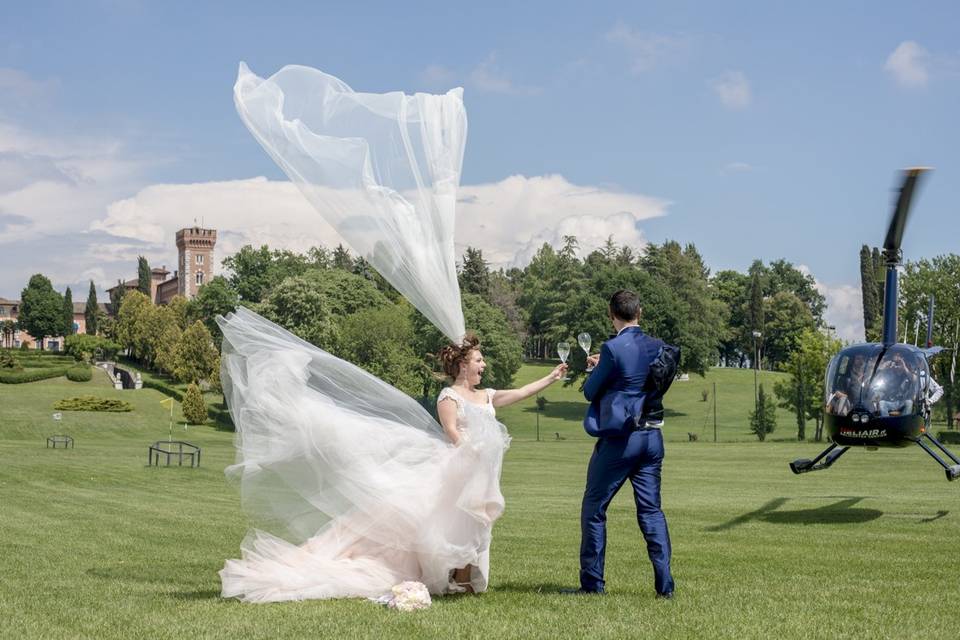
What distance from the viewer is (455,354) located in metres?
8.68

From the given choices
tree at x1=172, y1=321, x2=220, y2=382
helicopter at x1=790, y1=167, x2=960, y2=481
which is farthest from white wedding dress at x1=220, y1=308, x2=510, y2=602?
tree at x1=172, y1=321, x2=220, y2=382

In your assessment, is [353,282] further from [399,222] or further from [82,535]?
[399,222]

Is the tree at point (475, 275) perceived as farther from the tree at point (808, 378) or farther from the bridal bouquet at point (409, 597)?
the bridal bouquet at point (409, 597)


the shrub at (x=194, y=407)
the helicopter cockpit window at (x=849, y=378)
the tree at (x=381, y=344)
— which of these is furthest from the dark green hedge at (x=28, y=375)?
the helicopter cockpit window at (x=849, y=378)

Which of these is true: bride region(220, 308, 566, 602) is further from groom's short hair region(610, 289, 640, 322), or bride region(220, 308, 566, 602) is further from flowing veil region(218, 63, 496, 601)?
groom's short hair region(610, 289, 640, 322)

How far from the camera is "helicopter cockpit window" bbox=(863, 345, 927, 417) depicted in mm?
15508

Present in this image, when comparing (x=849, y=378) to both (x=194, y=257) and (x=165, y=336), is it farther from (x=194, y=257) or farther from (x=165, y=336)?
(x=194, y=257)

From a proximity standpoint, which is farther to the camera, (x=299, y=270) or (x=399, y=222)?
(x=299, y=270)

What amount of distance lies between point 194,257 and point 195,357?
319ft

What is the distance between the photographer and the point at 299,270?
415ft

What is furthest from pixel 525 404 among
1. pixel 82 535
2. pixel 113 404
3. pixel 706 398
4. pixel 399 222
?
pixel 399 222

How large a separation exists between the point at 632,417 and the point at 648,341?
26.3 inches

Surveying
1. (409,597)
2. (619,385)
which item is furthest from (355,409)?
(619,385)

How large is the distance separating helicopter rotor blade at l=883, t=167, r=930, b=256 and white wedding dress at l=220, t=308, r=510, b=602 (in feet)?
27.6
